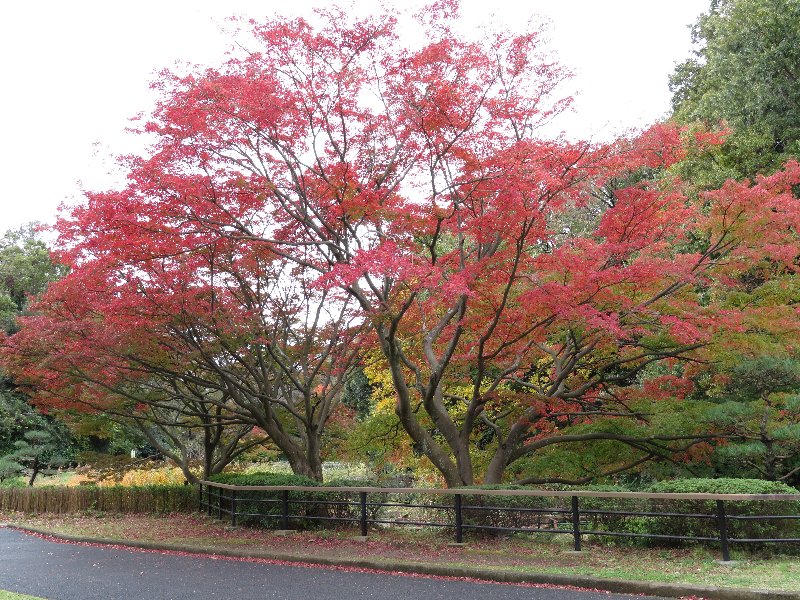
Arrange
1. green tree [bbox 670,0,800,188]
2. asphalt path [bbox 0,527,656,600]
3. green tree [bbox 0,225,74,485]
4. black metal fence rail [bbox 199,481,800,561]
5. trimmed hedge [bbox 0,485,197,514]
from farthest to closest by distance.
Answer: green tree [bbox 0,225,74,485] < trimmed hedge [bbox 0,485,197,514] < green tree [bbox 670,0,800,188] < black metal fence rail [bbox 199,481,800,561] < asphalt path [bbox 0,527,656,600]

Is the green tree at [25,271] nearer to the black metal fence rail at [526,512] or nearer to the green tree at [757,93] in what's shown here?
the black metal fence rail at [526,512]

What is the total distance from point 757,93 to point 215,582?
58.3 ft

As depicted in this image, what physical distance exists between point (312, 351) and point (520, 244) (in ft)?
24.4

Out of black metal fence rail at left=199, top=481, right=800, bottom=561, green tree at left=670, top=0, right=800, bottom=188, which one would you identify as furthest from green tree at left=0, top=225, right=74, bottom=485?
green tree at left=670, top=0, right=800, bottom=188

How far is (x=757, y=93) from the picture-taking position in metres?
19.4

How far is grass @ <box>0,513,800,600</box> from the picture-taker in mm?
8172

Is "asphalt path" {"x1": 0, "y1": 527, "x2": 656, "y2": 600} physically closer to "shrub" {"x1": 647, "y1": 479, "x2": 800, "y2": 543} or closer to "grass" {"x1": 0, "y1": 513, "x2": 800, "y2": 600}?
"grass" {"x1": 0, "y1": 513, "x2": 800, "y2": 600}

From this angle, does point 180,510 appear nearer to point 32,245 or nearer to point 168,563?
point 168,563

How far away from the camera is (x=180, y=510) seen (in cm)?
1994

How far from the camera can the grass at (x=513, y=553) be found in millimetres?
8172

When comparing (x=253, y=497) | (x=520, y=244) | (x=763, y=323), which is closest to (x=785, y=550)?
(x=763, y=323)

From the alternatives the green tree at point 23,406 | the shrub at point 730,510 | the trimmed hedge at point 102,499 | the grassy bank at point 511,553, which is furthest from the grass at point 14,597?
the green tree at point 23,406

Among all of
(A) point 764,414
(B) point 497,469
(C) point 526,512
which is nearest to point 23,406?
(B) point 497,469

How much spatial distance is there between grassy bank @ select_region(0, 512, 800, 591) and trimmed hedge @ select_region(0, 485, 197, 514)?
3.76m
